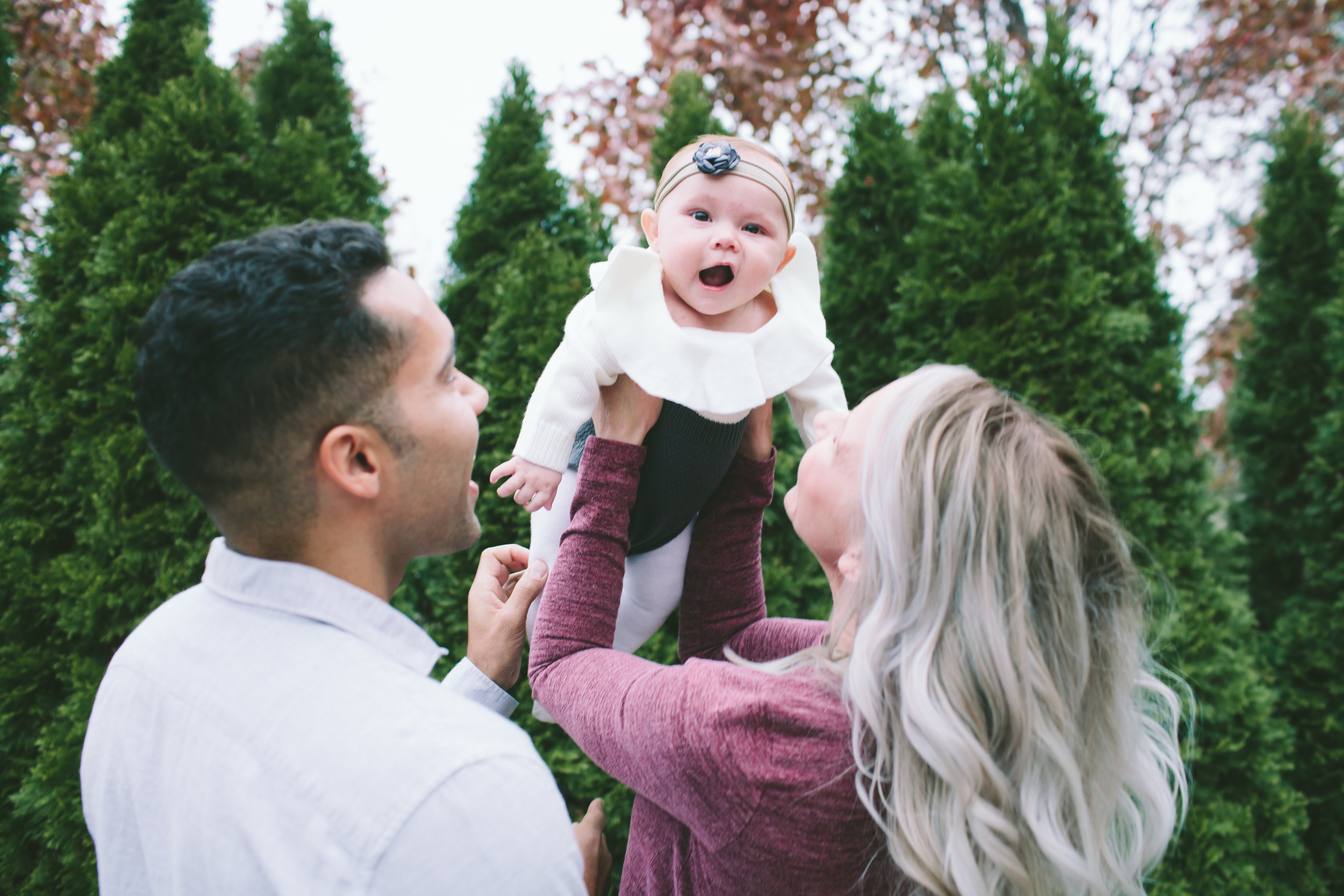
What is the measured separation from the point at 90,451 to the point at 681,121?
3.06m

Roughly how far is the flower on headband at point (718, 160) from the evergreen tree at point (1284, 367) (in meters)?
4.70

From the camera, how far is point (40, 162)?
6441 mm

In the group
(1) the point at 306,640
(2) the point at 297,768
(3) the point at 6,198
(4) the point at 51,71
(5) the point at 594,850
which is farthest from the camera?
(4) the point at 51,71

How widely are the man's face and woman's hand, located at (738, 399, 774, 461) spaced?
0.74m

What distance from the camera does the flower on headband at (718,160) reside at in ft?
5.58

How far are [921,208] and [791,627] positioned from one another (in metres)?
2.78

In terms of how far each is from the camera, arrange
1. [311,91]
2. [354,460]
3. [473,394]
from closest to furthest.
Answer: [354,460], [473,394], [311,91]

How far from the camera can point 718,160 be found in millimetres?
1704

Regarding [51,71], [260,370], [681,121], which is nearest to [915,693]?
[260,370]

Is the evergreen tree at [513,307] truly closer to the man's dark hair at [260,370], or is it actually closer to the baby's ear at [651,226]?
the baby's ear at [651,226]

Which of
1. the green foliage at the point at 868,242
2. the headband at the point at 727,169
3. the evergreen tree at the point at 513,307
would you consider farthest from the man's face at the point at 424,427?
the green foliage at the point at 868,242

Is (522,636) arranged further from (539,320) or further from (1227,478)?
(1227,478)

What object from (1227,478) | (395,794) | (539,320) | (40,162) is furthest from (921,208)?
(40,162)

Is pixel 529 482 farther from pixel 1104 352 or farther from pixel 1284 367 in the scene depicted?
pixel 1284 367
